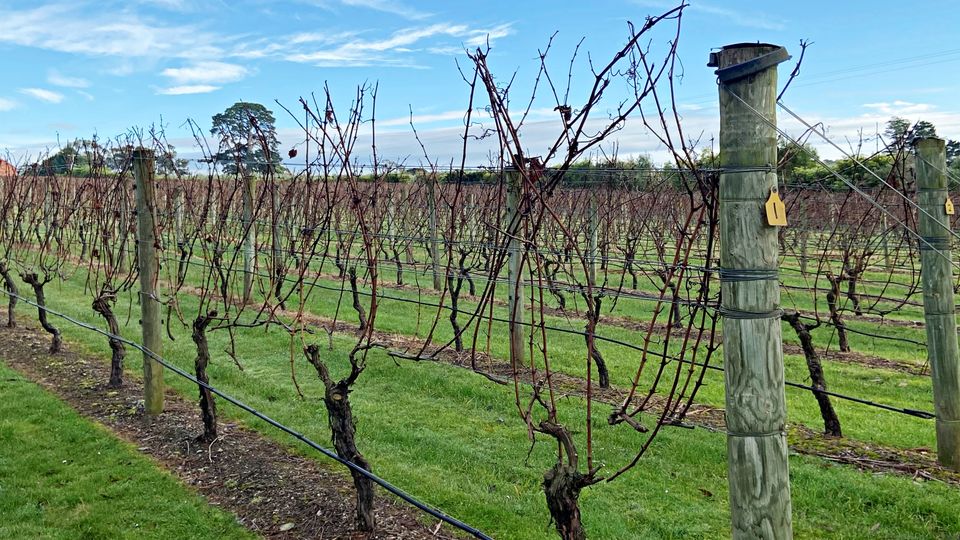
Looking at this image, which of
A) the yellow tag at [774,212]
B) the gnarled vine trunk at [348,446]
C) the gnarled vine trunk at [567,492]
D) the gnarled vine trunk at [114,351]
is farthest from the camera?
the gnarled vine trunk at [114,351]

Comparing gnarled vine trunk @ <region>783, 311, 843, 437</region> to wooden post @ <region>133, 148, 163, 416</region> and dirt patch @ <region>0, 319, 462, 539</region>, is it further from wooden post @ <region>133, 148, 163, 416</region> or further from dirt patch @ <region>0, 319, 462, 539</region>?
wooden post @ <region>133, 148, 163, 416</region>

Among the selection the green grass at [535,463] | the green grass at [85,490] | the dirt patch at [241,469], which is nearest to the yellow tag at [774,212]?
the green grass at [535,463]

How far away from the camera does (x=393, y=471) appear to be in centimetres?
414

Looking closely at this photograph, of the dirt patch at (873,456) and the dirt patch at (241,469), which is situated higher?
the dirt patch at (241,469)

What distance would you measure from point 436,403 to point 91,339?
4.39 meters

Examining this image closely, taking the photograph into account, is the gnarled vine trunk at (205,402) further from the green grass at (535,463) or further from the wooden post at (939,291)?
the wooden post at (939,291)

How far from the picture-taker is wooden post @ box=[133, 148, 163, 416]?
16.5 ft

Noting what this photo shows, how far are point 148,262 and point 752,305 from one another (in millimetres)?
4526

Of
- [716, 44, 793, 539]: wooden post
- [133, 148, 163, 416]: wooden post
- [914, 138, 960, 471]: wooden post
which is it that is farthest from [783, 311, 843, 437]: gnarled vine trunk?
[133, 148, 163, 416]: wooden post

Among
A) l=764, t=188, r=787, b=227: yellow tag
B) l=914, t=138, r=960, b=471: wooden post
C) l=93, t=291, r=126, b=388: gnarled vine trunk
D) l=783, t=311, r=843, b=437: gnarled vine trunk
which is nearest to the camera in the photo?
l=764, t=188, r=787, b=227: yellow tag

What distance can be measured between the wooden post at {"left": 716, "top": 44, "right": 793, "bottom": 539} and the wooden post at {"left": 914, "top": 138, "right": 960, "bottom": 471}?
8.73 ft

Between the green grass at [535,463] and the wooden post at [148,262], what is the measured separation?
618 mm

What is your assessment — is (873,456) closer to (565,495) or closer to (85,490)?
(565,495)

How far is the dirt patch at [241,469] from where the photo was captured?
3.47 meters
